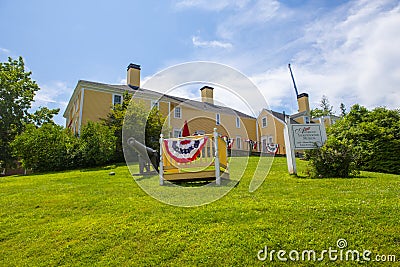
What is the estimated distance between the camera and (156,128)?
61.9 feet

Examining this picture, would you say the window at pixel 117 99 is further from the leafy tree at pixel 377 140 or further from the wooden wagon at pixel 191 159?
the leafy tree at pixel 377 140

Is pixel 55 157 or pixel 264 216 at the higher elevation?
pixel 55 157

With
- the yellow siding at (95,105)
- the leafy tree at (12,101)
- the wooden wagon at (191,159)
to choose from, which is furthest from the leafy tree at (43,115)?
the wooden wagon at (191,159)

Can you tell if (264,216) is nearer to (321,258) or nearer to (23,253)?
(321,258)

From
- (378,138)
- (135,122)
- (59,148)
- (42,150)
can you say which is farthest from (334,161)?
(42,150)

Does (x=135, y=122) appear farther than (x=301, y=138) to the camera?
Yes

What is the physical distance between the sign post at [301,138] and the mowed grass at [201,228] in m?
2.97

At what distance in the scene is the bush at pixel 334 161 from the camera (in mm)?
7879

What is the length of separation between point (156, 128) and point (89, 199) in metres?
13.0

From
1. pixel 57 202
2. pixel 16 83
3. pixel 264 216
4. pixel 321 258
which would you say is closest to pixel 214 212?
pixel 264 216

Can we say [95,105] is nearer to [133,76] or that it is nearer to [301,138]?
[133,76]

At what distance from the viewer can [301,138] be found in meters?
8.95

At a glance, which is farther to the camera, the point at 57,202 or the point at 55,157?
the point at 55,157

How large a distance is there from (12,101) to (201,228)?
29471 mm
